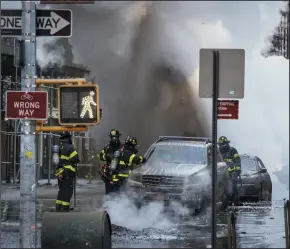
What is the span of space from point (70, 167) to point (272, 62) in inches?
242

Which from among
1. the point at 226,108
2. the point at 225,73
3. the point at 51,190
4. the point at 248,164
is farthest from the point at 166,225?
the point at 225,73

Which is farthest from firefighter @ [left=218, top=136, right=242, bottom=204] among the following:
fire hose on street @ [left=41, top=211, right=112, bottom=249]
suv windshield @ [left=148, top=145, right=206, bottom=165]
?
fire hose on street @ [left=41, top=211, right=112, bottom=249]

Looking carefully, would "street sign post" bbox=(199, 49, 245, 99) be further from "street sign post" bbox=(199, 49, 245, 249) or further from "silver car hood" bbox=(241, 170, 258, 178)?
"silver car hood" bbox=(241, 170, 258, 178)

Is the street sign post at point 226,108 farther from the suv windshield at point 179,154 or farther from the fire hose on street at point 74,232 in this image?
the suv windshield at point 179,154

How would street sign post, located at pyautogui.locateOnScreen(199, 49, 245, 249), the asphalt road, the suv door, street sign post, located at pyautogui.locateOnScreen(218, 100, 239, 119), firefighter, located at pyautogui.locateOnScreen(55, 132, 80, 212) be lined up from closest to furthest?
street sign post, located at pyautogui.locateOnScreen(199, 49, 245, 249) < street sign post, located at pyautogui.locateOnScreen(218, 100, 239, 119) < the asphalt road < firefighter, located at pyautogui.locateOnScreen(55, 132, 80, 212) < the suv door

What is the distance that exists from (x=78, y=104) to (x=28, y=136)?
2.67ft

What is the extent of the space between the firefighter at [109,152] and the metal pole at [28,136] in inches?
157

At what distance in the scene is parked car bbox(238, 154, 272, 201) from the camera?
43.9 ft

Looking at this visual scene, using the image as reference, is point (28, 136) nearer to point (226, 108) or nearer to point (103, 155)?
point (226, 108)

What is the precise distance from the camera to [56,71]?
14.1m

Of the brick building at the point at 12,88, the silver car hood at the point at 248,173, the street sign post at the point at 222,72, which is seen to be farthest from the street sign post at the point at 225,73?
the silver car hood at the point at 248,173

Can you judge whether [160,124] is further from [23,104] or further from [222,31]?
[23,104]

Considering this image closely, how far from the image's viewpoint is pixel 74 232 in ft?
22.2

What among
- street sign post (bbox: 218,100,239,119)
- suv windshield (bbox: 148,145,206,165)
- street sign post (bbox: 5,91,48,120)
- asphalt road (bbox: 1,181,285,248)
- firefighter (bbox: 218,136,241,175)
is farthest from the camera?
firefighter (bbox: 218,136,241,175)
